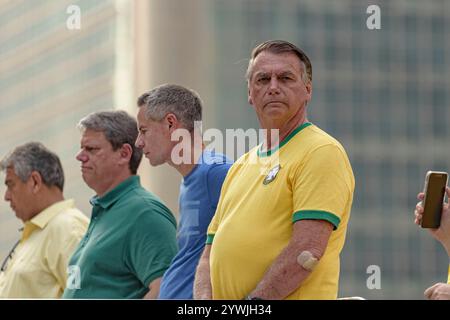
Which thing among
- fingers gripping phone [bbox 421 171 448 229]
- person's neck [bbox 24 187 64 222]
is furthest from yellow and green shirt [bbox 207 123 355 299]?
person's neck [bbox 24 187 64 222]

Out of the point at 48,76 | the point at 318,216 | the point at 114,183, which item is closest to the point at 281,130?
the point at 318,216

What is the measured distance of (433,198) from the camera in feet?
13.3

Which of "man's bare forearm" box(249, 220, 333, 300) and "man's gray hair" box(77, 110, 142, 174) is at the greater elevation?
"man's gray hair" box(77, 110, 142, 174)

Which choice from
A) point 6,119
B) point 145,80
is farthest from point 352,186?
point 6,119

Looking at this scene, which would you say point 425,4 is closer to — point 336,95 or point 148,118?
point 336,95

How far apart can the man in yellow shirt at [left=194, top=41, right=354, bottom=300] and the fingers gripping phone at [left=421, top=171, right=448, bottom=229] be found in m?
0.24

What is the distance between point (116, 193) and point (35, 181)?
849mm

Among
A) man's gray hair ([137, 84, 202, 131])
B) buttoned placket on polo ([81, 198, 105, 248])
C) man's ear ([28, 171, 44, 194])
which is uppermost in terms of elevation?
man's gray hair ([137, 84, 202, 131])

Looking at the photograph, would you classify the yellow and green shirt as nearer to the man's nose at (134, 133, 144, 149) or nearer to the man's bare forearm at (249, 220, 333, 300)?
the man's bare forearm at (249, 220, 333, 300)

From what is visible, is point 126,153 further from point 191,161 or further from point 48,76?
point 48,76

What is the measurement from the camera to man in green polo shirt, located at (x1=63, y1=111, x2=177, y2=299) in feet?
15.5

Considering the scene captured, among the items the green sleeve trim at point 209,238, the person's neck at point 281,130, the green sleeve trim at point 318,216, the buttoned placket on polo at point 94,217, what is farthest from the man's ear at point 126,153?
the green sleeve trim at point 318,216

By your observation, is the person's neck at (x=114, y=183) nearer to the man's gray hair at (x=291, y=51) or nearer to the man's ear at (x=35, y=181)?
the man's ear at (x=35, y=181)

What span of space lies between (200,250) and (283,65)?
807 mm
